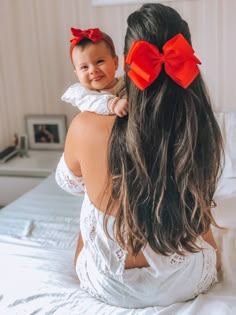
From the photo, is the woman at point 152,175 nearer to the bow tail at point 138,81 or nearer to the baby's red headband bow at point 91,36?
the bow tail at point 138,81

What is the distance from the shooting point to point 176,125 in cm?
91

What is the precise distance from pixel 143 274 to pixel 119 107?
439 mm

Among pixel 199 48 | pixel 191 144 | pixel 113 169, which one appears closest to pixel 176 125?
pixel 191 144

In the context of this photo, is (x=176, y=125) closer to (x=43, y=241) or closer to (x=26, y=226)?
(x=43, y=241)

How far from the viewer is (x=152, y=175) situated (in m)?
0.95

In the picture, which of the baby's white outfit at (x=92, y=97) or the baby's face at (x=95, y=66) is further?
the baby's face at (x=95, y=66)

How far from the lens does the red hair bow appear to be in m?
0.86

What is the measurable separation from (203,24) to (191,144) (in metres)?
1.52

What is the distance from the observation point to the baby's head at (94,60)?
1292 millimetres

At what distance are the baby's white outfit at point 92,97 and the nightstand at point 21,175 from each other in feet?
4.08

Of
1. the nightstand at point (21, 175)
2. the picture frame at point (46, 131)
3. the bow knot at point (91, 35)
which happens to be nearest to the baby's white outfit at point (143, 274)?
the bow knot at point (91, 35)

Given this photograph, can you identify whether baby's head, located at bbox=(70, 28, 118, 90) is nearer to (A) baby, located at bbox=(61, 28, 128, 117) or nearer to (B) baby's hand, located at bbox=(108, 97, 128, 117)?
(A) baby, located at bbox=(61, 28, 128, 117)

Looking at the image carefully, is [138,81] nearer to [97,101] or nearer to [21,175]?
[97,101]

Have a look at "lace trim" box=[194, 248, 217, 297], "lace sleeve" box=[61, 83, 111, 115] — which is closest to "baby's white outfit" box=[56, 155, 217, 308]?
"lace trim" box=[194, 248, 217, 297]
